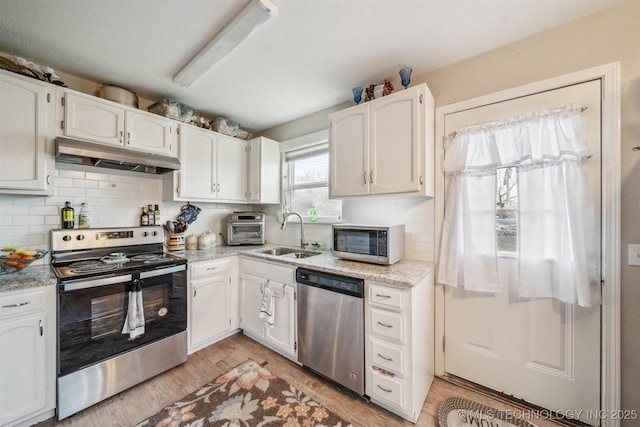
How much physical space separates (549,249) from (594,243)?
20cm

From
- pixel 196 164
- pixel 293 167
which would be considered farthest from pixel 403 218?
pixel 196 164

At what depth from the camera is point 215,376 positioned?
196 centimetres

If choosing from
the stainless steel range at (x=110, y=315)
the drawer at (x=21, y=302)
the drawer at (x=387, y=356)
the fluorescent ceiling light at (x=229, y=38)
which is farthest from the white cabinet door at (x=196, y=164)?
the drawer at (x=387, y=356)

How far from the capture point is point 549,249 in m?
1.55

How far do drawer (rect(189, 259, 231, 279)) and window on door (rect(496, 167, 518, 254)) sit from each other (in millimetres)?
2387

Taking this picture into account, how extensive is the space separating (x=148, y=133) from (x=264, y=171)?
1198mm

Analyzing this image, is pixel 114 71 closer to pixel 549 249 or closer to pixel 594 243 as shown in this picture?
pixel 549 249

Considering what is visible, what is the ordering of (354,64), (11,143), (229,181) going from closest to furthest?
1. (11,143)
2. (354,64)
3. (229,181)

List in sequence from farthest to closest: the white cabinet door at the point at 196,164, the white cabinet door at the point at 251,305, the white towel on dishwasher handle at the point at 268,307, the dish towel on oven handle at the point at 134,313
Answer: the white cabinet door at the point at 196,164 < the white cabinet door at the point at 251,305 < the white towel on dishwasher handle at the point at 268,307 < the dish towel on oven handle at the point at 134,313

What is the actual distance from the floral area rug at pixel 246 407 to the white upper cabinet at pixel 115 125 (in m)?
2.12

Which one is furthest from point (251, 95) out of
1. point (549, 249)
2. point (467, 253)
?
point (549, 249)

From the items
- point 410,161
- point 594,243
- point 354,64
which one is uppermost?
point 354,64

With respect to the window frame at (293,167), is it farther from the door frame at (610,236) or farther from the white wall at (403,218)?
the door frame at (610,236)

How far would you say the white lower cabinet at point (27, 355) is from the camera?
1393 mm
